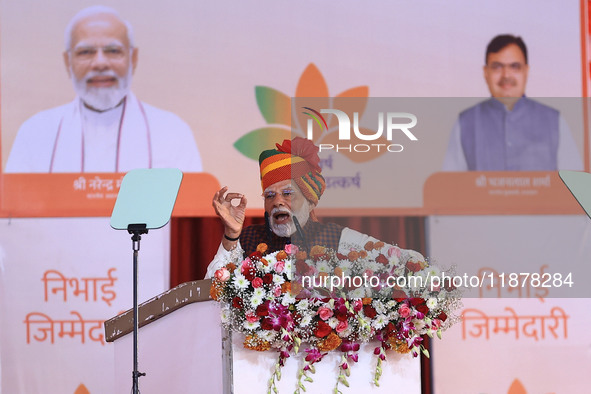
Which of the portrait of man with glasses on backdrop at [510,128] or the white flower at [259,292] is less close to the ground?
the portrait of man with glasses on backdrop at [510,128]

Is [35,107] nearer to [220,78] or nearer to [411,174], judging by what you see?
[220,78]

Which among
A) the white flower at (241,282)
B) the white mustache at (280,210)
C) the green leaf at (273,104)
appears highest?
the green leaf at (273,104)

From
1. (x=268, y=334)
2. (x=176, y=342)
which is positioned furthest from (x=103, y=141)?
(x=268, y=334)

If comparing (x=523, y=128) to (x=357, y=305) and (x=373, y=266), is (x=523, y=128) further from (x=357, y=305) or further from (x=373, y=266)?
(x=357, y=305)

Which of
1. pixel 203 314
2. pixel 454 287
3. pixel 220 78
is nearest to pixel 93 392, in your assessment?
pixel 203 314

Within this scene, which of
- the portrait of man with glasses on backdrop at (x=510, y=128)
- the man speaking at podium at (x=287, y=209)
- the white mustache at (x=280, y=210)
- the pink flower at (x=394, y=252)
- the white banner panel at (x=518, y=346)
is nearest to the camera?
the pink flower at (x=394, y=252)

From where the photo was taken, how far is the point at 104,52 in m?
4.69

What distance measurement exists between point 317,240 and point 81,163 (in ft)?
7.83

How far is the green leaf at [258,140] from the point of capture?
4621mm

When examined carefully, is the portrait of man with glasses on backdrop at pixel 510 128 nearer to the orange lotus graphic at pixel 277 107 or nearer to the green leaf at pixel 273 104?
the orange lotus graphic at pixel 277 107

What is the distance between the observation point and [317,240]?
2723 mm

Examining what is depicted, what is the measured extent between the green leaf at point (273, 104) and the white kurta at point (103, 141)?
463 mm

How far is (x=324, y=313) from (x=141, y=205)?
892mm

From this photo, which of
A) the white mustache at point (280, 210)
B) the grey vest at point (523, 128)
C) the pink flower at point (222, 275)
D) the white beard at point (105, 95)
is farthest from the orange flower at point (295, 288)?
the white beard at point (105, 95)
